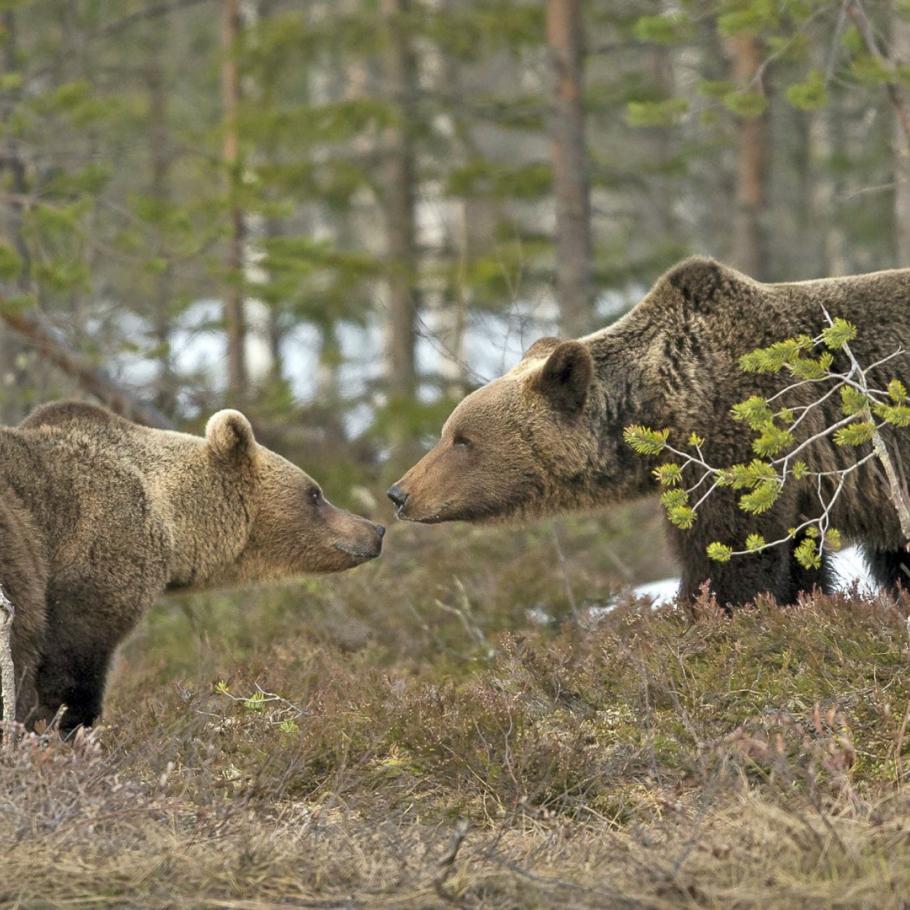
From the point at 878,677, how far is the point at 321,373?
888 inches

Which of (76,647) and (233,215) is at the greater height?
(233,215)

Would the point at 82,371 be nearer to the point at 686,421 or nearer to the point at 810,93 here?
the point at 810,93

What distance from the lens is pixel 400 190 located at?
17406 millimetres

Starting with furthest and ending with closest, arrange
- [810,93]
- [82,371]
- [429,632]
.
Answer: [82,371] < [810,93] < [429,632]

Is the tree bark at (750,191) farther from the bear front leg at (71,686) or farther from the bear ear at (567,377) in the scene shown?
the bear front leg at (71,686)

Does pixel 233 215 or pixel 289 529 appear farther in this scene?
pixel 233 215

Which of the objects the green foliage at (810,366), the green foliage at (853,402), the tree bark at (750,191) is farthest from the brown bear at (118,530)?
the tree bark at (750,191)

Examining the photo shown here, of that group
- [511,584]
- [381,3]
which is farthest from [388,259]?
[511,584]

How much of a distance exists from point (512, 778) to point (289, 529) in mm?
2516

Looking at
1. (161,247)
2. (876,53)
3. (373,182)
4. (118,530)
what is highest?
(373,182)

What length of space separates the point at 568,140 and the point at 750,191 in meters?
3.71

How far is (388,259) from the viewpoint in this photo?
52.4 feet

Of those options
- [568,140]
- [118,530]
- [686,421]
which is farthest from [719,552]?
[568,140]

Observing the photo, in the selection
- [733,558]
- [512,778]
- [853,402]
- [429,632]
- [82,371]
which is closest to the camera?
[512,778]
